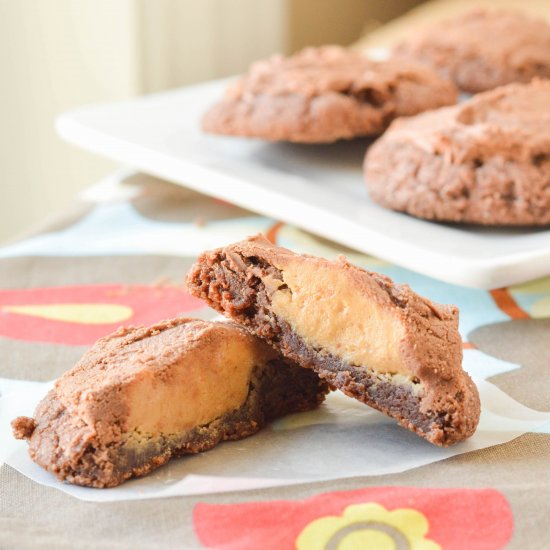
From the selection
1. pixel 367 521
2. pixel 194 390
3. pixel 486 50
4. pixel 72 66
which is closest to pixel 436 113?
pixel 486 50

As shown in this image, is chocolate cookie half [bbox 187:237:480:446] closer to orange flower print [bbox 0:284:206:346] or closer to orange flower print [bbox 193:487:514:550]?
orange flower print [bbox 193:487:514:550]

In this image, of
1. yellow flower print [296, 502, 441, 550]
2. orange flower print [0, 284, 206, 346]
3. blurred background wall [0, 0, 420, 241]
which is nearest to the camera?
yellow flower print [296, 502, 441, 550]

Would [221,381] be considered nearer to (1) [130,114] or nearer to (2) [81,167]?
(1) [130,114]

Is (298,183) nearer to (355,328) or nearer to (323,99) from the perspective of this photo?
(323,99)

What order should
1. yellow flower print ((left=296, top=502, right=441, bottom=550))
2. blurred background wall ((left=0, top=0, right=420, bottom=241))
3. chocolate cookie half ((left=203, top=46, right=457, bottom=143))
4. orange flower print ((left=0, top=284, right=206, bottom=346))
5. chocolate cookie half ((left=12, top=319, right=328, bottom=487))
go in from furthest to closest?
blurred background wall ((left=0, top=0, right=420, bottom=241))
chocolate cookie half ((left=203, top=46, right=457, bottom=143))
orange flower print ((left=0, top=284, right=206, bottom=346))
chocolate cookie half ((left=12, top=319, right=328, bottom=487))
yellow flower print ((left=296, top=502, right=441, bottom=550))

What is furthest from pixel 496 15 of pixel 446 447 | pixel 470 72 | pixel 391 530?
pixel 391 530

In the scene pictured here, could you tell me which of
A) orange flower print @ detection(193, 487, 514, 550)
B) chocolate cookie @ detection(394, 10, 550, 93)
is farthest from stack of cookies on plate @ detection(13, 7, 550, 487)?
chocolate cookie @ detection(394, 10, 550, 93)

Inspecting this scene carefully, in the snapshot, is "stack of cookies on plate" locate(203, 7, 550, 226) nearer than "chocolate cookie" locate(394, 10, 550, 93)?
Yes
